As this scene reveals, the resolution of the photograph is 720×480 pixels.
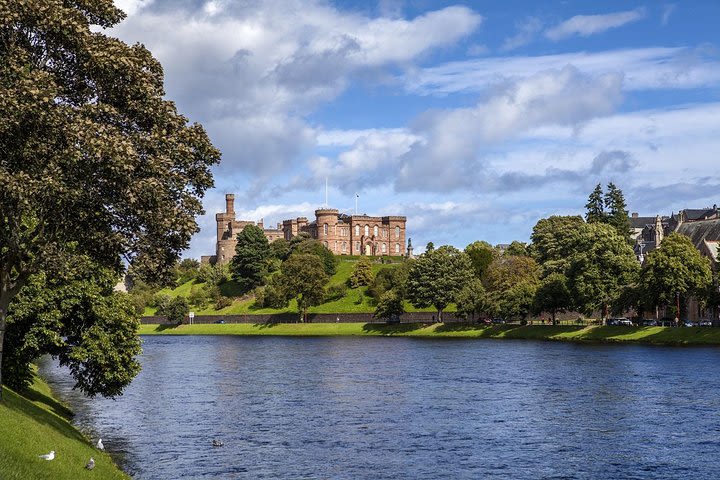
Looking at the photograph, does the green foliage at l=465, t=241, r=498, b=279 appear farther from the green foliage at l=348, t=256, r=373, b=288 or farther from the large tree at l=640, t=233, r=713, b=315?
the large tree at l=640, t=233, r=713, b=315

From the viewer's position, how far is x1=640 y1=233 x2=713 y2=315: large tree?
109 m

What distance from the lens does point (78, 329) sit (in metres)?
46.0

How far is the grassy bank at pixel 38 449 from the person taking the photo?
2478 centimetres

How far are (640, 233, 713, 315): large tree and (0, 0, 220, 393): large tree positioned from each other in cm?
8940

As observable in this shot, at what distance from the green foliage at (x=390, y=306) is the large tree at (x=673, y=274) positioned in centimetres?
5811

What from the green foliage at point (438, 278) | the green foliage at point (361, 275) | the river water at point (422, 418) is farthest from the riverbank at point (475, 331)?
the green foliage at point (361, 275)

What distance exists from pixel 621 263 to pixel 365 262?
281 ft

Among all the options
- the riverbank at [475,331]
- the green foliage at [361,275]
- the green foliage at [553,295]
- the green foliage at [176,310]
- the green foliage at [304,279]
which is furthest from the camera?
the green foliage at [361,275]

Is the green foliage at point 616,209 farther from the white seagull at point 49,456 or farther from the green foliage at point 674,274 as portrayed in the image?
the white seagull at point 49,456

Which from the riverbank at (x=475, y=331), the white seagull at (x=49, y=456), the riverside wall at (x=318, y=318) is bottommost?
the white seagull at (x=49, y=456)

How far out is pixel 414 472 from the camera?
36.5m

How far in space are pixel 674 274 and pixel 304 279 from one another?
82.8 m

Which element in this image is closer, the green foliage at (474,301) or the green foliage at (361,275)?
the green foliage at (474,301)

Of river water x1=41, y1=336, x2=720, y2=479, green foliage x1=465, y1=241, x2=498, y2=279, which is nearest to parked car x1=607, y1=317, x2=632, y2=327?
river water x1=41, y1=336, x2=720, y2=479
